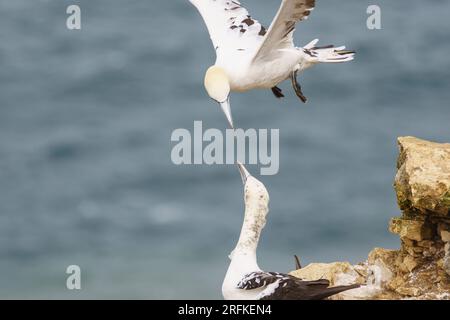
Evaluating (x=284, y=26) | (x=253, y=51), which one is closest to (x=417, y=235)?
(x=284, y=26)

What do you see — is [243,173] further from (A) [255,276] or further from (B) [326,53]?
(B) [326,53]

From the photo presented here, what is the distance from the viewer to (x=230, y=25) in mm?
18922

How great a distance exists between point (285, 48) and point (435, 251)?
4003 millimetres

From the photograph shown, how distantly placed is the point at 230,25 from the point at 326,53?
1275mm

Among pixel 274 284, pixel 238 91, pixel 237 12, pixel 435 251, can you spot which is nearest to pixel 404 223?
pixel 435 251

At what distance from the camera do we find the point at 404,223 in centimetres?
1493

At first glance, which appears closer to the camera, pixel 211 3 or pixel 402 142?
pixel 402 142

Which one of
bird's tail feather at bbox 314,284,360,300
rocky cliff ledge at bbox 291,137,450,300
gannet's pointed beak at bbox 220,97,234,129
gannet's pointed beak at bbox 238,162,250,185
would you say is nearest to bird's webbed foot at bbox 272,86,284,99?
gannet's pointed beak at bbox 220,97,234,129

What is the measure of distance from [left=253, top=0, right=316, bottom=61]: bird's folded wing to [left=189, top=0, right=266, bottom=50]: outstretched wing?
437 mm

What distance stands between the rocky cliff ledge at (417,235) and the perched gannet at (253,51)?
8.40 feet

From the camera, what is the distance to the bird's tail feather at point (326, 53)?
727 inches

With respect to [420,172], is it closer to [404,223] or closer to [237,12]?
[404,223]
